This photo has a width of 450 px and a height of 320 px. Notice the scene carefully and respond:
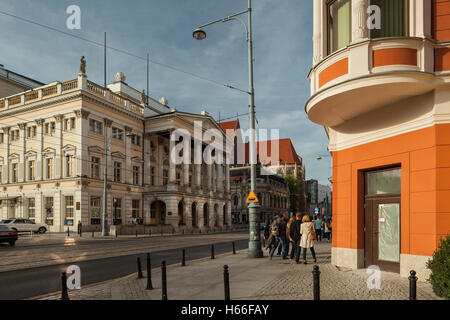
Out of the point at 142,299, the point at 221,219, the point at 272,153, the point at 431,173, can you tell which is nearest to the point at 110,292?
the point at 142,299

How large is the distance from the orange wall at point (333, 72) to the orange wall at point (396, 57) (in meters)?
0.86

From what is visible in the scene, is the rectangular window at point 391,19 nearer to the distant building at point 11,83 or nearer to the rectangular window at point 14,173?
the rectangular window at point 14,173

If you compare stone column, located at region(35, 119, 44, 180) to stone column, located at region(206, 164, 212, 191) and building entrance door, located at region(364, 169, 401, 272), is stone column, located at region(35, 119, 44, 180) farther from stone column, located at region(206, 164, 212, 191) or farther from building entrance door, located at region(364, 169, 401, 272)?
building entrance door, located at region(364, 169, 401, 272)

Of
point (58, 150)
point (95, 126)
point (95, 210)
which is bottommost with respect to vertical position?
point (95, 210)

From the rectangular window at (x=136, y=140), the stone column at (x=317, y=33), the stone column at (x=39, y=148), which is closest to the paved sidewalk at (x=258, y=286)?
the stone column at (x=317, y=33)

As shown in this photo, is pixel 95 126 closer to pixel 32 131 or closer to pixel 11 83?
pixel 32 131

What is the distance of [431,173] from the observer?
29.8 ft

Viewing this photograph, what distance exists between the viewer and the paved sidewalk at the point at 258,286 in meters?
7.73

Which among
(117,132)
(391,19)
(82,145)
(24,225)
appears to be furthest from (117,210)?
(391,19)

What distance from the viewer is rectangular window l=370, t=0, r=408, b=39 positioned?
10031 mm

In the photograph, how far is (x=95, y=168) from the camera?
41.6 m

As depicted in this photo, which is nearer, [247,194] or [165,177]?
[165,177]

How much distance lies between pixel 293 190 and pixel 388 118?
107 metres
